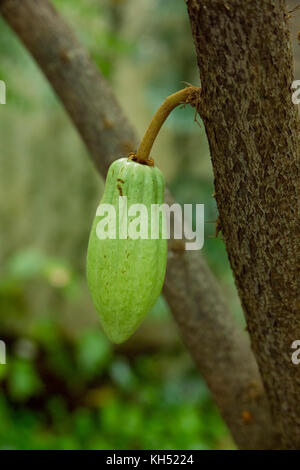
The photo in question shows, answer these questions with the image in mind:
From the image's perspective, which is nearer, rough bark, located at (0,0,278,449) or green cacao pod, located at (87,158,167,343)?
green cacao pod, located at (87,158,167,343)

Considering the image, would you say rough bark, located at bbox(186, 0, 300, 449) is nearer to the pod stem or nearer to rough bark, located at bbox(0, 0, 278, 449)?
the pod stem

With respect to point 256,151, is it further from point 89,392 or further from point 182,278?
point 89,392

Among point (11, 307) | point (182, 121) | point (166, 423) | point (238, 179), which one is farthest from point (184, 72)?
point (238, 179)

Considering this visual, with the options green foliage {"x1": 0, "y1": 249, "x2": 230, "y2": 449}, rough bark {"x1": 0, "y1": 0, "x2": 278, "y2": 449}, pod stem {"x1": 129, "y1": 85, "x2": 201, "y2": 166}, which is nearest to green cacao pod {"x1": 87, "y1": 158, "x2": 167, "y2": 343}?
pod stem {"x1": 129, "y1": 85, "x2": 201, "y2": 166}

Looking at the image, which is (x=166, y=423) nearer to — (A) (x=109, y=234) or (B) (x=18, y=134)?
(B) (x=18, y=134)

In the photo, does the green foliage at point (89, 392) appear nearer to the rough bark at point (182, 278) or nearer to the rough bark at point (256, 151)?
the rough bark at point (182, 278)

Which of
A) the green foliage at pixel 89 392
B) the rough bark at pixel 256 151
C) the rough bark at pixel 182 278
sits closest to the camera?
the rough bark at pixel 256 151

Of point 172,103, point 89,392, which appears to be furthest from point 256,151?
point 89,392

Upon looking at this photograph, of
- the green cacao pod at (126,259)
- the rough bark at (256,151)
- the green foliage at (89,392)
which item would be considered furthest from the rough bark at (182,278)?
the green foliage at (89,392)
